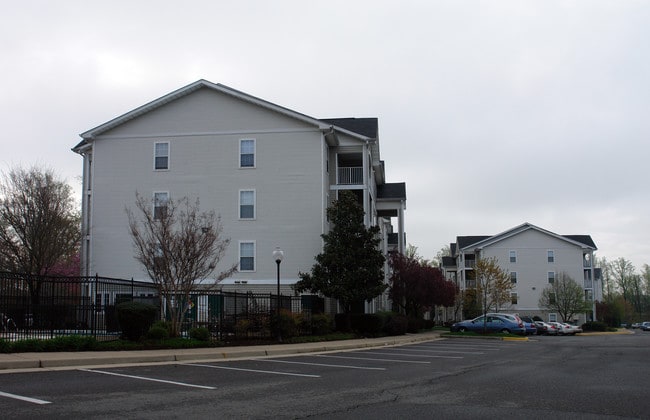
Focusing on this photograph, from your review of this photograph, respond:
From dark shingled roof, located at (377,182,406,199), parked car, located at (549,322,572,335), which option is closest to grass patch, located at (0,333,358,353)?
dark shingled roof, located at (377,182,406,199)

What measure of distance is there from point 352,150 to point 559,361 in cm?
2184

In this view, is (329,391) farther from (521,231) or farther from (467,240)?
(467,240)

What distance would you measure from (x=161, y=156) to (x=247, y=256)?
7862 mm

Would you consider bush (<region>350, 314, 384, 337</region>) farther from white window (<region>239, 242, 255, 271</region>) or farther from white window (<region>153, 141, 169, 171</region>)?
white window (<region>153, 141, 169, 171</region>)

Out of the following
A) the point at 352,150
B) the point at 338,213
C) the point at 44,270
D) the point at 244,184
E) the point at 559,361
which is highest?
the point at 352,150

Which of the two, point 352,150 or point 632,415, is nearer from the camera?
point 632,415

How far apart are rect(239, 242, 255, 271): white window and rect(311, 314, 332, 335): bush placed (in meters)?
8.22

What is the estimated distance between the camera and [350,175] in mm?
38875

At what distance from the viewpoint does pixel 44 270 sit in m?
39.6

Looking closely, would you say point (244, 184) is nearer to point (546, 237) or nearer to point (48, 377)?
point (48, 377)

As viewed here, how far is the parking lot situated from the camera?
8992 millimetres

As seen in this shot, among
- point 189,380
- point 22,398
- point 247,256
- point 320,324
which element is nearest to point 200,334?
point 320,324

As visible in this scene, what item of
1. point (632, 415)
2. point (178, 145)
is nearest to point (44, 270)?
point (178, 145)

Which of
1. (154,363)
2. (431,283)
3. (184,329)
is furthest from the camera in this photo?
(431,283)
